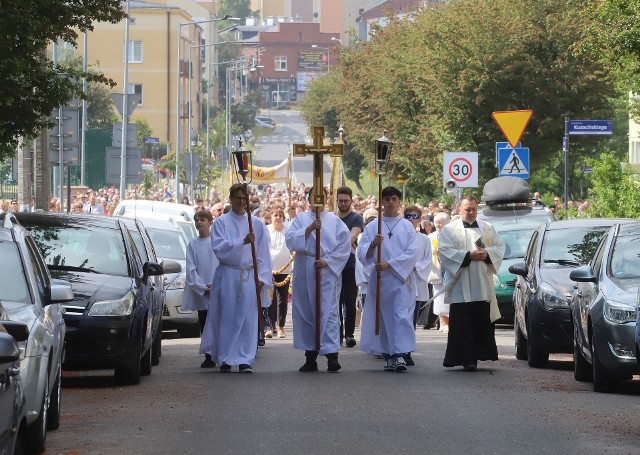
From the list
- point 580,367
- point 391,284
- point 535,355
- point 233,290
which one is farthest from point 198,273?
point 580,367

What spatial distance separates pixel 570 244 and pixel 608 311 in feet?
16.6

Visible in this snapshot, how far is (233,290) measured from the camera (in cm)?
1698

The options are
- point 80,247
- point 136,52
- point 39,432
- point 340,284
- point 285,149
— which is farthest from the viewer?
point 285,149

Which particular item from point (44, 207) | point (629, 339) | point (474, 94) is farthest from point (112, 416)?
point (474, 94)

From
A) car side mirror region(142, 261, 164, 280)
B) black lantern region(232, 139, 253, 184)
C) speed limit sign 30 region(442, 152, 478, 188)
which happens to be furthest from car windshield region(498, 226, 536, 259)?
car side mirror region(142, 261, 164, 280)

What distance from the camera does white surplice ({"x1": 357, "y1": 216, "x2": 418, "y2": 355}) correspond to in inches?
674

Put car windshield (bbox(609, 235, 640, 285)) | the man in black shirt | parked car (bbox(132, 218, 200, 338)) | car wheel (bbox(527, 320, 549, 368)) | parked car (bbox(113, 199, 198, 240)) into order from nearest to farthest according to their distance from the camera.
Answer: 1. car windshield (bbox(609, 235, 640, 285))
2. car wheel (bbox(527, 320, 549, 368))
3. the man in black shirt
4. parked car (bbox(132, 218, 200, 338))
5. parked car (bbox(113, 199, 198, 240))

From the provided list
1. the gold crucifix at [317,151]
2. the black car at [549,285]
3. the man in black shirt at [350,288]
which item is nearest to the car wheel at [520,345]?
the black car at [549,285]

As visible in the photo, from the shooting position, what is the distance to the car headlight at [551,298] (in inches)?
669

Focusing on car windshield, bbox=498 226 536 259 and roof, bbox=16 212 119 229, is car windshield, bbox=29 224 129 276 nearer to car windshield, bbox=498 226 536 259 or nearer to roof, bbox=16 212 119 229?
roof, bbox=16 212 119 229

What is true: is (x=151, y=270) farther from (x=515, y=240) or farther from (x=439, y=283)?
(x=515, y=240)

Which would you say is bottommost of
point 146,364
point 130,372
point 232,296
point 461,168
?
point 146,364

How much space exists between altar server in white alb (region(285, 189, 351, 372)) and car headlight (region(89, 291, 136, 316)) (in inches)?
101

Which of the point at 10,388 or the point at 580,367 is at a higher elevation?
the point at 10,388
